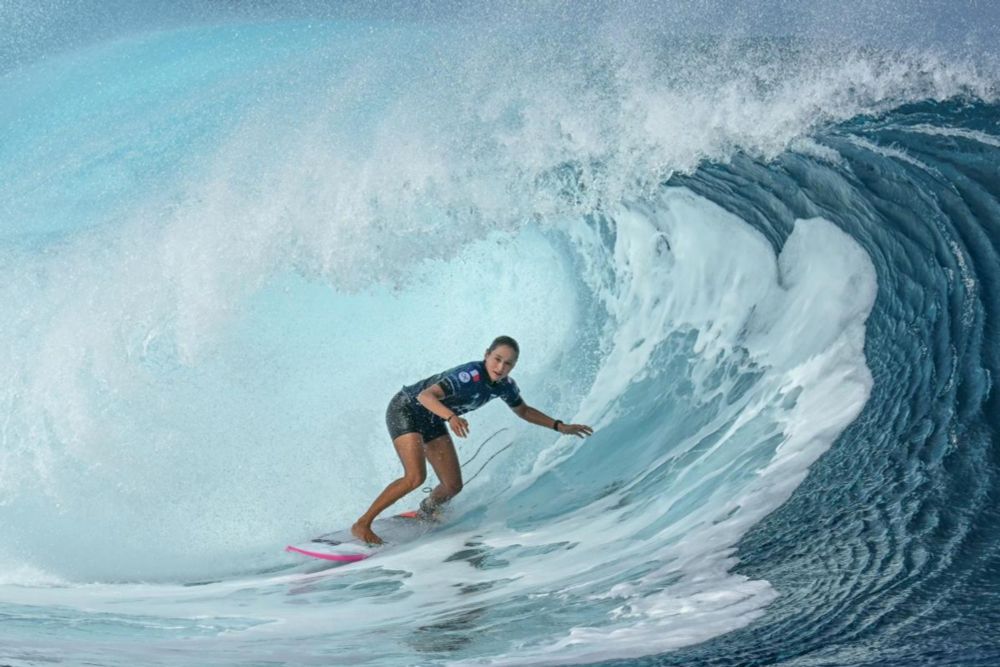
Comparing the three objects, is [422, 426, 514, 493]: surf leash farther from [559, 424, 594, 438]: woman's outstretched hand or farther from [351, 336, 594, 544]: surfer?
[559, 424, 594, 438]: woman's outstretched hand

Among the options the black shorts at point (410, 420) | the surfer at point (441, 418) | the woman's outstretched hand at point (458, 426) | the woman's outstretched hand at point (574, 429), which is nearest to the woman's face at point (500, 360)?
the surfer at point (441, 418)

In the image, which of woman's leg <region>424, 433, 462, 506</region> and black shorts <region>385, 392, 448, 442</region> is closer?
black shorts <region>385, 392, 448, 442</region>

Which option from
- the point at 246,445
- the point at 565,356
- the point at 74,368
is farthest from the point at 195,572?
the point at 565,356

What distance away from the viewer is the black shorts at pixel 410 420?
18.0 ft

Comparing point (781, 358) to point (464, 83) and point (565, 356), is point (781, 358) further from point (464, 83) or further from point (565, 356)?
point (464, 83)

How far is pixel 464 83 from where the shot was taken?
7410 millimetres

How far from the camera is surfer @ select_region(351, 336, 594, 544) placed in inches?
204

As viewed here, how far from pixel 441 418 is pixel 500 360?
0.48m

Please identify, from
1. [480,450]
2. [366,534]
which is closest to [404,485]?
[366,534]

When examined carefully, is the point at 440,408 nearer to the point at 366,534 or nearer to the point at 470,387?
the point at 470,387

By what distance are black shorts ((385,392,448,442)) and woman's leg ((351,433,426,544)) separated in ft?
0.19

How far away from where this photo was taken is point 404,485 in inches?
210

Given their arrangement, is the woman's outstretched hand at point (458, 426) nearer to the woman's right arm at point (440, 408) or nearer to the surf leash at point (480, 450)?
the woman's right arm at point (440, 408)

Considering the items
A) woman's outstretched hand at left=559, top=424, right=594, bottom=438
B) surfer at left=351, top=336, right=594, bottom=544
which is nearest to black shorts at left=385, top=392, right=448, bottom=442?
surfer at left=351, top=336, right=594, bottom=544
